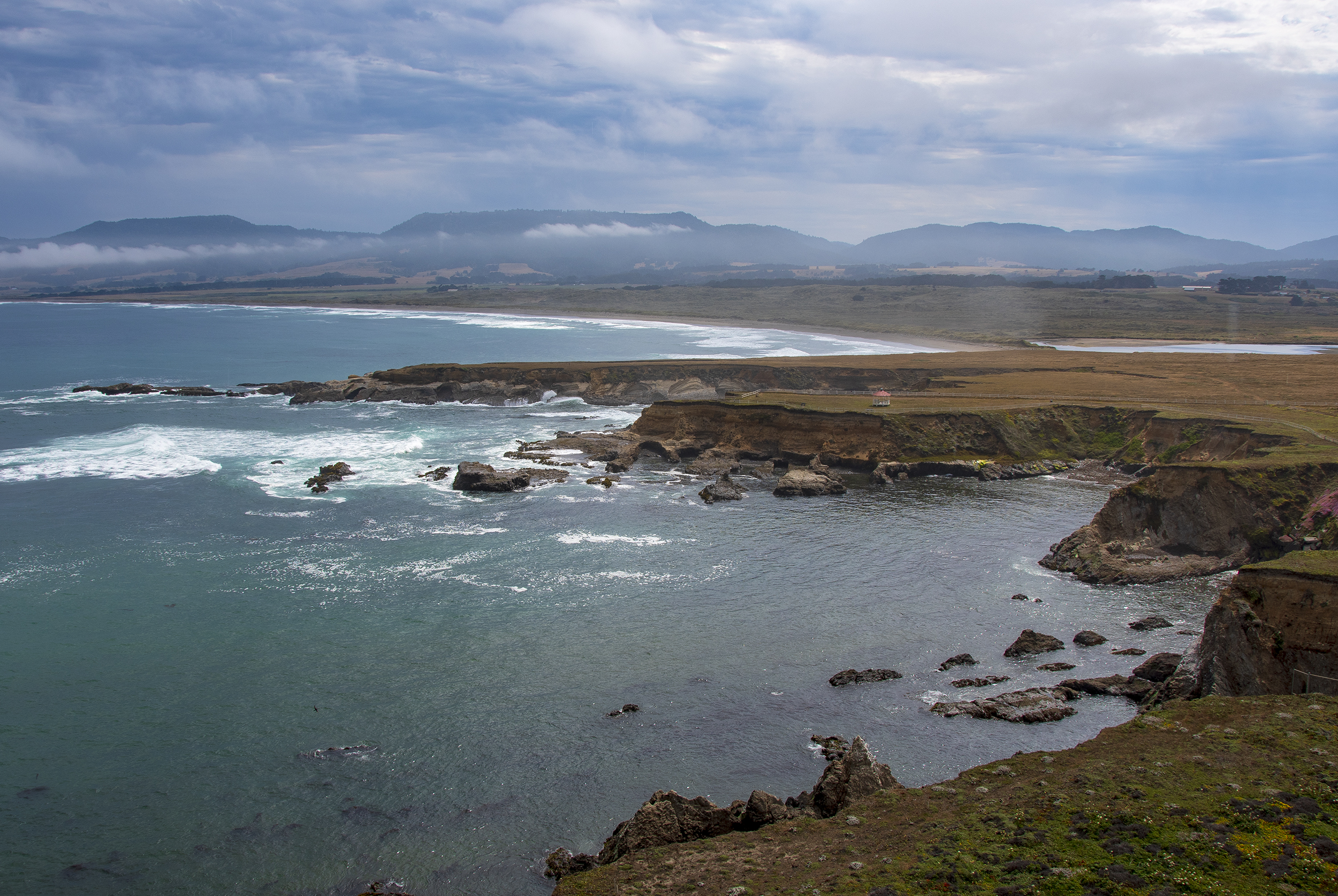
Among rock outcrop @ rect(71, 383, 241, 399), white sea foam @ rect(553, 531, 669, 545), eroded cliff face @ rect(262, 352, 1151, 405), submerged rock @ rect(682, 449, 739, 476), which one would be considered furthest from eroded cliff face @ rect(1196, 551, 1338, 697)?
rock outcrop @ rect(71, 383, 241, 399)

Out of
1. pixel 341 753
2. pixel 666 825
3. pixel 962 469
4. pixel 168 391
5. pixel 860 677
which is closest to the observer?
pixel 666 825

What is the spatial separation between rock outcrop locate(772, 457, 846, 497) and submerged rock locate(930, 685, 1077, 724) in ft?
91.5

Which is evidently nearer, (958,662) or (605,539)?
(958,662)

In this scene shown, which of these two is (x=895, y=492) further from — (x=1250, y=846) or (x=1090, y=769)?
(x=1250, y=846)

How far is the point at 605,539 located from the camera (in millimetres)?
45156

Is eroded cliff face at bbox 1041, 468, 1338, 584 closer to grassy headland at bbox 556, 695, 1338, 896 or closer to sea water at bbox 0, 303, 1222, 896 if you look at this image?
sea water at bbox 0, 303, 1222, 896

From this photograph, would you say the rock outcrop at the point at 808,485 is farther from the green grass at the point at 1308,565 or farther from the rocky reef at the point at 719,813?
the rocky reef at the point at 719,813

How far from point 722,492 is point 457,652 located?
25.8 m

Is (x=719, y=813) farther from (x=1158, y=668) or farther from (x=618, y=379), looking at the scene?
(x=618, y=379)

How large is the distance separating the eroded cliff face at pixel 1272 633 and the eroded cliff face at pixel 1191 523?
13.6 meters

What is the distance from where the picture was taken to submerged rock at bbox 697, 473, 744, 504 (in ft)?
176

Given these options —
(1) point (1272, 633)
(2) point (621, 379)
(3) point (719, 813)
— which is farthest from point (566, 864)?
(2) point (621, 379)

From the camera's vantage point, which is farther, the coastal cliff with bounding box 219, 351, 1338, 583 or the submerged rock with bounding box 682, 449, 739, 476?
the submerged rock with bounding box 682, 449, 739, 476

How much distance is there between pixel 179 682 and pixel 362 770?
9866 millimetres
